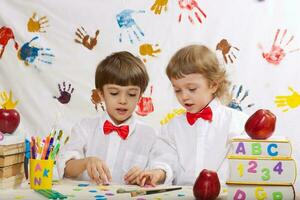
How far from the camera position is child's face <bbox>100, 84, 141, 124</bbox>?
172 centimetres

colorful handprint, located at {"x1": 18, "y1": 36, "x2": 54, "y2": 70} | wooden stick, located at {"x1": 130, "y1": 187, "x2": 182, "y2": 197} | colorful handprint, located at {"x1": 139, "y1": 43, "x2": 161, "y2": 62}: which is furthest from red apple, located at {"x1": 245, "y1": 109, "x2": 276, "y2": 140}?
colorful handprint, located at {"x1": 18, "y1": 36, "x2": 54, "y2": 70}

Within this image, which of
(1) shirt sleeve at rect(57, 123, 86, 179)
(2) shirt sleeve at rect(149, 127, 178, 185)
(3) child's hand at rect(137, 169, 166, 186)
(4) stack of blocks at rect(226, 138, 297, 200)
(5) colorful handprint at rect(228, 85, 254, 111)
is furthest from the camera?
(5) colorful handprint at rect(228, 85, 254, 111)

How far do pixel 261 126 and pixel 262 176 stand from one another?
0.15 meters

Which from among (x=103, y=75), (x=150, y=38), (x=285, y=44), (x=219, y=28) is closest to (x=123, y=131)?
(x=103, y=75)

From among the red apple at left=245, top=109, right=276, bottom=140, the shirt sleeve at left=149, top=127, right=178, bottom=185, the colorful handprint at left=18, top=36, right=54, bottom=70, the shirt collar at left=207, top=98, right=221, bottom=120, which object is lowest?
the shirt sleeve at left=149, top=127, right=178, bottom=185

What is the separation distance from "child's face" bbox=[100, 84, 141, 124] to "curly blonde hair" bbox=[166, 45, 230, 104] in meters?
0.14

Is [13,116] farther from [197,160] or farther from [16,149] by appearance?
[197,160]

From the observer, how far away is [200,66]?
169cm

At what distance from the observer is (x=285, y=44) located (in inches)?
73.6

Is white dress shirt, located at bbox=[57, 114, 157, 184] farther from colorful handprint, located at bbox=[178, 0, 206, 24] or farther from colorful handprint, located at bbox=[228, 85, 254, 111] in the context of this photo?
colorful handprint, located at bbox=[178, 0, 206, 24]

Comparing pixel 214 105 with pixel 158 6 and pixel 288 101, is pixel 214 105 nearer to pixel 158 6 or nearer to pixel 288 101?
pixel 288 101

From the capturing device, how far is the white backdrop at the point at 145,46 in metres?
1.85

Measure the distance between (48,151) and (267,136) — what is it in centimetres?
57

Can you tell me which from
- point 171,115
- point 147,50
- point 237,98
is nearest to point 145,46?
point 147,50
